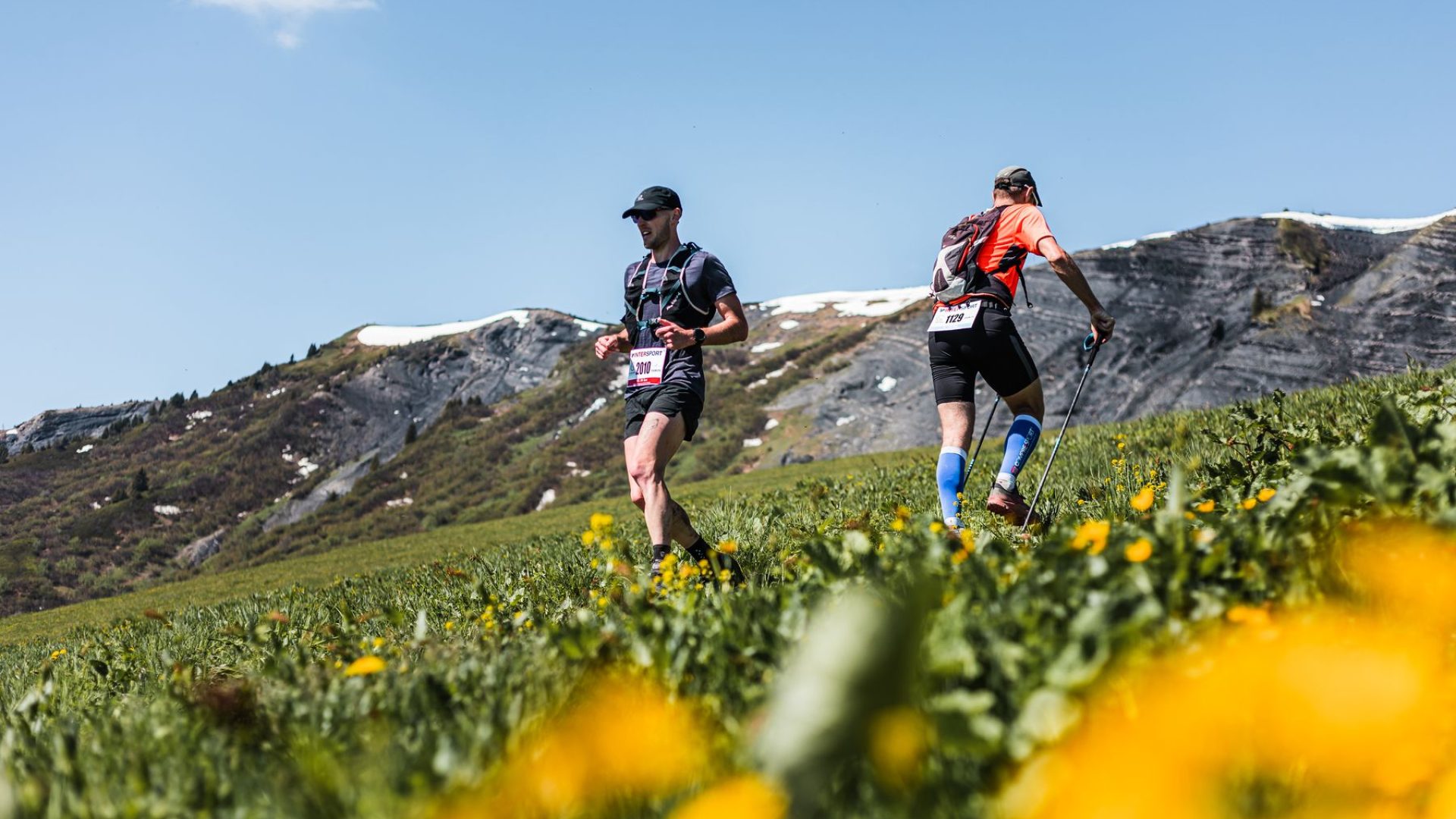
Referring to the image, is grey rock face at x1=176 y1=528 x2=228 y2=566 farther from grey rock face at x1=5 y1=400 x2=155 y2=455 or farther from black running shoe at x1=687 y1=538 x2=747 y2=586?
black running shoe at x1=687 y1=538 x2=747 y2=586

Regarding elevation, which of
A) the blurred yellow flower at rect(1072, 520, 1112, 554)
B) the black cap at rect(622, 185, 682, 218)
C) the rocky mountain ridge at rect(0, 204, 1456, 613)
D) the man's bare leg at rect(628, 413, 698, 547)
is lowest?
the rocky mountain ridge at rect(0, 204, 1456, 613)

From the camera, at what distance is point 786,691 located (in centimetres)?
131

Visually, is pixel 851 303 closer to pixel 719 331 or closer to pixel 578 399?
pixel 578 399

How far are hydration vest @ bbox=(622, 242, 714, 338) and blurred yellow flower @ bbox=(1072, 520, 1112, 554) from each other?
3855 millimetres

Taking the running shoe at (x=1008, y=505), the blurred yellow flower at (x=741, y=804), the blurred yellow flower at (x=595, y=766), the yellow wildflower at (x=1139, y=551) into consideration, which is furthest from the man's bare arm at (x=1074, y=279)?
the blurred yellow flower at (x=741, y=804)

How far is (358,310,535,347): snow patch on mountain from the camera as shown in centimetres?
11306

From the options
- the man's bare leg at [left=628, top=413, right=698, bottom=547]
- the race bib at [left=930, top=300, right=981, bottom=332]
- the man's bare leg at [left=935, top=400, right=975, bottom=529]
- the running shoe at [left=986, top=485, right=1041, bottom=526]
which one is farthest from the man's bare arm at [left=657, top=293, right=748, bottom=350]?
the running shoe at [left=986, top=485, right=1041, bottom=526]

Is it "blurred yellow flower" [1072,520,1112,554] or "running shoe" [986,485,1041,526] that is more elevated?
"blurred yellow flower" [1072,520,1112,554]

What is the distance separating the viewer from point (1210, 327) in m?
41.7

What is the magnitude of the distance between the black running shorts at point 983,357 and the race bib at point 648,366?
5.60 feet

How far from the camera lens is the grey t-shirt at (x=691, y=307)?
5992 mm

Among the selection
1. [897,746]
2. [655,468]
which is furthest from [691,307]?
[897,746]

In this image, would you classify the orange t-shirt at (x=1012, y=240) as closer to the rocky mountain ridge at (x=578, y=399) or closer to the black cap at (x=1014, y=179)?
the black cap at (x=1014, y=179)

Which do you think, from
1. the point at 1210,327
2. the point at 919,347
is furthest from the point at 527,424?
the point at 1210,327
